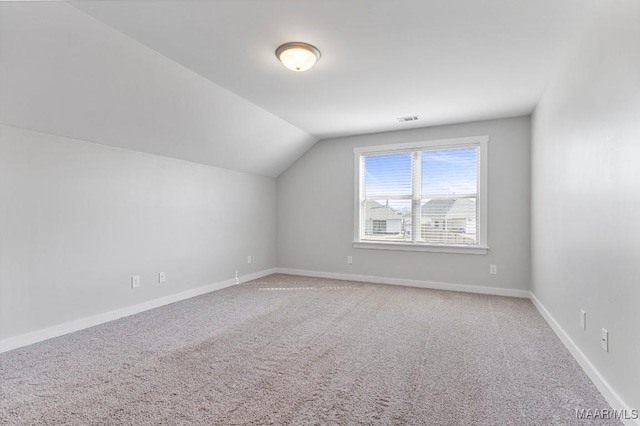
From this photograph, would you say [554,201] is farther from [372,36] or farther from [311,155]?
[311,155]

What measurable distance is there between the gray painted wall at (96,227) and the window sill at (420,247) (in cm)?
213

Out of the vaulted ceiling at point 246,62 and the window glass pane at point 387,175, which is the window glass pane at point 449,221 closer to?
the window glass pane at point 387,175

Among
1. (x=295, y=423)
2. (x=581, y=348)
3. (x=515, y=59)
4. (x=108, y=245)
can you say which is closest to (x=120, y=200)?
(x=108, y=245)

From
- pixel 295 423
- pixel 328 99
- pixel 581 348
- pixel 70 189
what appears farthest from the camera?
pixel 328 99

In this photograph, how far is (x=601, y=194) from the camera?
1917mm

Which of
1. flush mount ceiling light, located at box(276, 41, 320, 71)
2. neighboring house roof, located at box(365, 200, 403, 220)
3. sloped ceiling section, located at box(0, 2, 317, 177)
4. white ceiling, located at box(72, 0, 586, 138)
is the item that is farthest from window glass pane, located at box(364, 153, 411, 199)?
flush mount ceiling light, located at box(276, 41, 320, 71)

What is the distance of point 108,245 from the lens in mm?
3225

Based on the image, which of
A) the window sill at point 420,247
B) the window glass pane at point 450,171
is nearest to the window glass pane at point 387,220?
the window sill at point 420,247

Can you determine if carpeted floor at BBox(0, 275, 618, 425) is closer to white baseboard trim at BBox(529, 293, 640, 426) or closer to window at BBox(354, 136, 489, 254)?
white baseboard trim at BBox(529, 293, 640, 426)

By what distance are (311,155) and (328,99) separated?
1.96 m

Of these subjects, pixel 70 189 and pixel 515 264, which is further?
pixel 515 264

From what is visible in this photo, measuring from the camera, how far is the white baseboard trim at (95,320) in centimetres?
254

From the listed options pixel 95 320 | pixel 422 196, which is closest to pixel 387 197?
pixel 422 196

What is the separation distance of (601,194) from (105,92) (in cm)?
368
